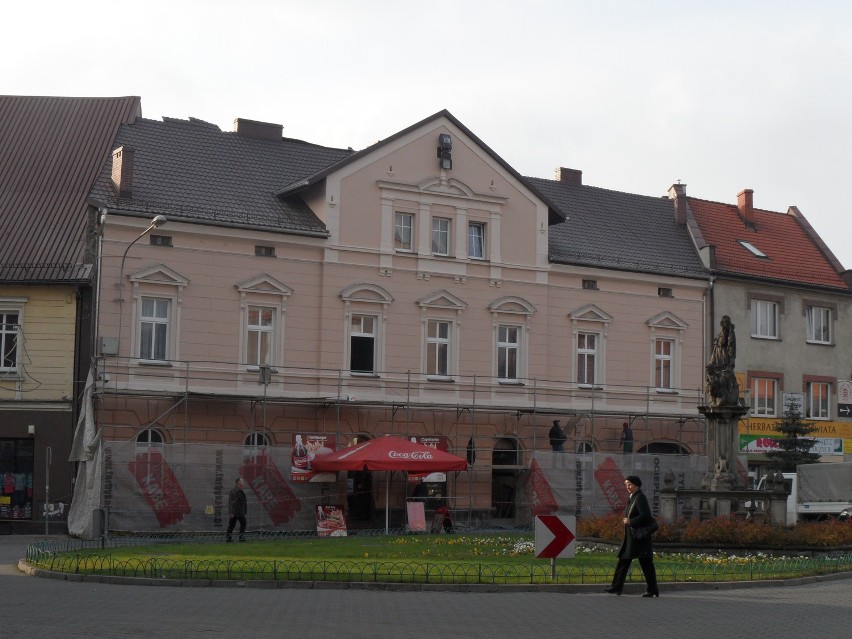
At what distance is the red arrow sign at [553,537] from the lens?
2019cm

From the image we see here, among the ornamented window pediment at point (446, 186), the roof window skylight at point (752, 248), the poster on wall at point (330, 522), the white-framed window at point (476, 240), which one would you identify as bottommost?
the poster on wall at point (330, 522)

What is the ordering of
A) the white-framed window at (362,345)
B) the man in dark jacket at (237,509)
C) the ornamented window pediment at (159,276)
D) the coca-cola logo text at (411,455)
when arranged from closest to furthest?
the man in dark jacket at (237,509)
the coca-cola logo text at (411,455)
the ornamented window pediment at (159,276)
the white-framed window at (362,345)

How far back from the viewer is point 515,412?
4247 cm

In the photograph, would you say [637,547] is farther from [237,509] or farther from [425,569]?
[237,509]


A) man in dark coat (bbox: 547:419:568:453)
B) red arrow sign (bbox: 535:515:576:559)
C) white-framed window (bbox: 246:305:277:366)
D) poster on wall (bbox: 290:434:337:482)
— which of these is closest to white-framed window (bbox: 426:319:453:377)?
man in dark coat (bbox: 547:419:568:453)

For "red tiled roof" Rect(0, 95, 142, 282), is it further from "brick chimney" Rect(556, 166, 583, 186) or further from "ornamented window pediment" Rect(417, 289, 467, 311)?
"brick chimney" Rect(556, 166, 583, 186)

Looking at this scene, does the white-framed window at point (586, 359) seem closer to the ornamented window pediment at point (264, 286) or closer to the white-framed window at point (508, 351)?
the white-framed window at point (508, 351)

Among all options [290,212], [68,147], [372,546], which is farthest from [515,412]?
[68,147]

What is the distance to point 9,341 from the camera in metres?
38.4

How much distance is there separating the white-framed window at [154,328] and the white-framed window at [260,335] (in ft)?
8.16

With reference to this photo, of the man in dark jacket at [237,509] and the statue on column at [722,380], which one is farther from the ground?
the statue on column at [722,380]

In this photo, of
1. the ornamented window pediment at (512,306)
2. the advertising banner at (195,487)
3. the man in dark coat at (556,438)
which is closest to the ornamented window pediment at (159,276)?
the advertising banner at (195,487)

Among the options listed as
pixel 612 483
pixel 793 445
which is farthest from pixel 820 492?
pixel 612 483

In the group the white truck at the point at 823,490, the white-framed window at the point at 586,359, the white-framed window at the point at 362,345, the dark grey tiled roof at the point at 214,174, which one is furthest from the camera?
the white-framed window at the point at 586,359
